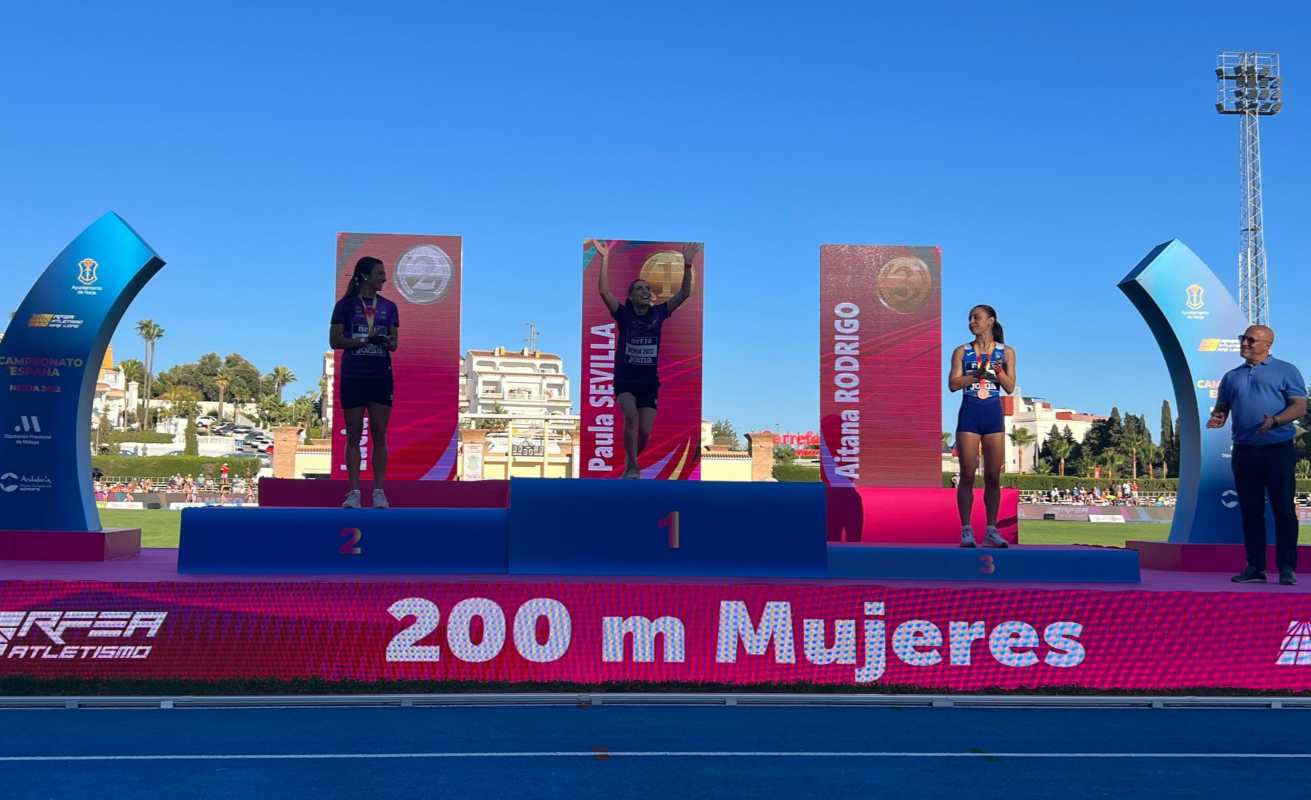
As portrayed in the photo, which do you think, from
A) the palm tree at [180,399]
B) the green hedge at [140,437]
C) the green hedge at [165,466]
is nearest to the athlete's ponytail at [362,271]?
the green hedge at [165,466]

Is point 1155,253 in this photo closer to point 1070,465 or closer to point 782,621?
point 782,621

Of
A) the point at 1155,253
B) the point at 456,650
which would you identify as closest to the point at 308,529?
the point at 456,650

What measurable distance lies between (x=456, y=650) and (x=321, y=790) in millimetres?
2153

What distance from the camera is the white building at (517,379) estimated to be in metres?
110

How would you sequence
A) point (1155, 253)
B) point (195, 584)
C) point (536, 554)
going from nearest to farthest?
point (195, 584)
point (536, 554)
point (1155, 253)

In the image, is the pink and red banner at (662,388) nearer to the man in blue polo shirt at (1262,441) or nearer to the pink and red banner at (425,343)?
the pink and red banner at (425,343)

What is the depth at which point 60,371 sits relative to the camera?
840 centimetres

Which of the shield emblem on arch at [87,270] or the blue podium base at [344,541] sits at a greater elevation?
the shield emblem on arch at [87,270]

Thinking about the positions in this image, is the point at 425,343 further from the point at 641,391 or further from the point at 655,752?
the point at 655,752

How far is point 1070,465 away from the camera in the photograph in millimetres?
94000

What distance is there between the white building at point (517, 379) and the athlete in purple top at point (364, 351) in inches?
3918

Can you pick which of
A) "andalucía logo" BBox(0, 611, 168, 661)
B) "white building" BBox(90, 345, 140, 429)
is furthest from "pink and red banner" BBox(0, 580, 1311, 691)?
"white building" BBox(90, 345, 140, 429)

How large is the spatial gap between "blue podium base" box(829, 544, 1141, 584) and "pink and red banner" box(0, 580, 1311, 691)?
45 cm

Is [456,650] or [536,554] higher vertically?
[536,554]
